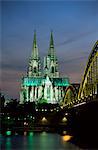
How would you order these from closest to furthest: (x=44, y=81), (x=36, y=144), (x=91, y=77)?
A: (x=36, y=144), (x=91, y=77), (x=44, y=81)

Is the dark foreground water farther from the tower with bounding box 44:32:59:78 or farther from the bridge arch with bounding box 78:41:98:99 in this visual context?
the tower with bounding box 44:32:59:78

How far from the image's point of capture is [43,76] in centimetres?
15012

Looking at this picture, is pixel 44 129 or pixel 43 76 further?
pixel 43 76

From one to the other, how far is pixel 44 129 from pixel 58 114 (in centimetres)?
904

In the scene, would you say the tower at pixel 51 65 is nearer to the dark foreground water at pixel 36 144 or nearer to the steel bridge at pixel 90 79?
the steel bridge at pixel 90 79

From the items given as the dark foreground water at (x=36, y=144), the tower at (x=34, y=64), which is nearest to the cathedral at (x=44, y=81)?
the tower at (x=34, y=64)

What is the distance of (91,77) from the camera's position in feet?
168

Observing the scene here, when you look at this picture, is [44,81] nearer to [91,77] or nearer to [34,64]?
[34,64]

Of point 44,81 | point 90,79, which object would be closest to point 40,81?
point 44,81

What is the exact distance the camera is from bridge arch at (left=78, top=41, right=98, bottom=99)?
152ft

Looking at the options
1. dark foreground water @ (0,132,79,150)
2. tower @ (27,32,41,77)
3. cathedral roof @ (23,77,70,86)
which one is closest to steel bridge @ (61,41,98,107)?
dark foreground water @ (0,132,79,150)

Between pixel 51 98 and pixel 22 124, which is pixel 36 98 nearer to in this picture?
pixel 51 98

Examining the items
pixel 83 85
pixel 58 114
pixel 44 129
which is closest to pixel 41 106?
pixel 58 114

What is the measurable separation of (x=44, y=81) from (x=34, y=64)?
1103cm
